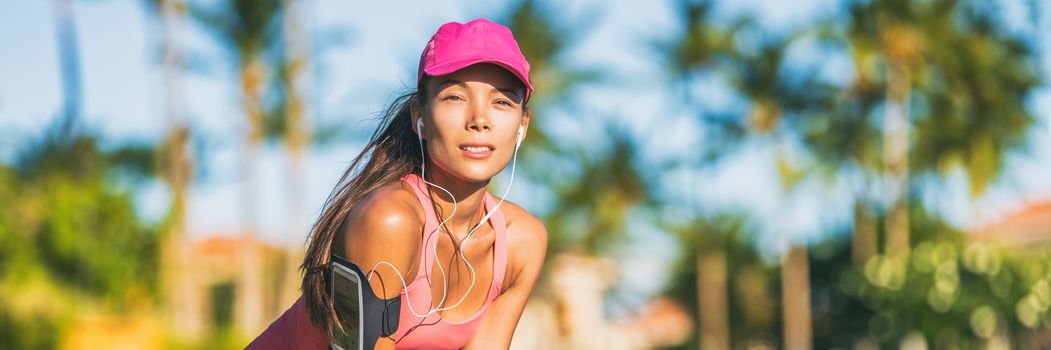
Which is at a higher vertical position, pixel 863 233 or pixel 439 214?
pixel 863 233

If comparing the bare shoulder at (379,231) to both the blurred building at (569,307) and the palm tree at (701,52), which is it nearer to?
the blurred building at (569,307)

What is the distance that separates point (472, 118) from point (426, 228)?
1.21ft

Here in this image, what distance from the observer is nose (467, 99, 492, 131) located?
3.91 meters

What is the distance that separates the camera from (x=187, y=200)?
39.2 metres

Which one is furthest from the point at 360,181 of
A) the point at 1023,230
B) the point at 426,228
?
the point at 1023,230

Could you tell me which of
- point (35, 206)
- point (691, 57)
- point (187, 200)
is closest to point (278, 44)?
point (187, 200)

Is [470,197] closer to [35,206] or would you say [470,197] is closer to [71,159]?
[35,206]

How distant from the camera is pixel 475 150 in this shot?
3.96 meters

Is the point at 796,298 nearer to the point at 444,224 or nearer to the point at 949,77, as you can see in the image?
the point at 949,77

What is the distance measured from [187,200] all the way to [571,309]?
2075cm

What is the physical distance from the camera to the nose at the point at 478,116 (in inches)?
154

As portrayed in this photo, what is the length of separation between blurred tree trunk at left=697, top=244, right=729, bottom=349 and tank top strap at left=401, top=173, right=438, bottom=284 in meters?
59.4

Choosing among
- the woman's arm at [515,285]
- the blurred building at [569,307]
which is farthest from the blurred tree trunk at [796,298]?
the woman's arm at [515,285]

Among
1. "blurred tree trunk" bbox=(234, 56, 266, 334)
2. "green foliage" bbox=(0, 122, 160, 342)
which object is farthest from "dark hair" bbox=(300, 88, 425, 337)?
"blurred tree trunk" bbox=(234, 56, 266, 334)
